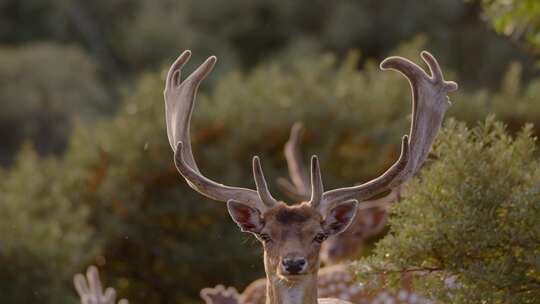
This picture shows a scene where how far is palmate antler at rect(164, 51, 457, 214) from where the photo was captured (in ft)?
27.0

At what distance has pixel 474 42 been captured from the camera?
117ft

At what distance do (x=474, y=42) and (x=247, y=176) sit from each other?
18.1 metres

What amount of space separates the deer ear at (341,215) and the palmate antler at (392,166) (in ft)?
0.17

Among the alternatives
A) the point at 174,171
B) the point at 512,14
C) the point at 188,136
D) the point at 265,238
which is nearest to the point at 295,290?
the point at 265,238

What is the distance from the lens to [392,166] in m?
8.45

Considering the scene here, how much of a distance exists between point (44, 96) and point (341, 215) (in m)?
23.5

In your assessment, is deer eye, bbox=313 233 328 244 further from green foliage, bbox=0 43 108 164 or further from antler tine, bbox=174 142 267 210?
green foliage, bbox=0 43 108 164

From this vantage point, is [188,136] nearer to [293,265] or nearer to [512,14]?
[293,265]

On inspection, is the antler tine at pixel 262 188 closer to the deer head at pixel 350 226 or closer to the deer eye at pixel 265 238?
the deer eye at pixel 265 238

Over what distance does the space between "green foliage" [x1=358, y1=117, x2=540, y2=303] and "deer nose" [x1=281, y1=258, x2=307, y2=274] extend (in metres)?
0.76

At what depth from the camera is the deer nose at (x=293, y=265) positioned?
7836mm

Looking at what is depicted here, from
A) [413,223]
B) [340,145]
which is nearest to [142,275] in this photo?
[340,145]

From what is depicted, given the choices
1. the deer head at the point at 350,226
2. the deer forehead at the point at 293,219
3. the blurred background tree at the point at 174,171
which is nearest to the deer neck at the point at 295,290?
the deer forehead at the point at 293,219

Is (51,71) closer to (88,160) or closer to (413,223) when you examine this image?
(88,160)
